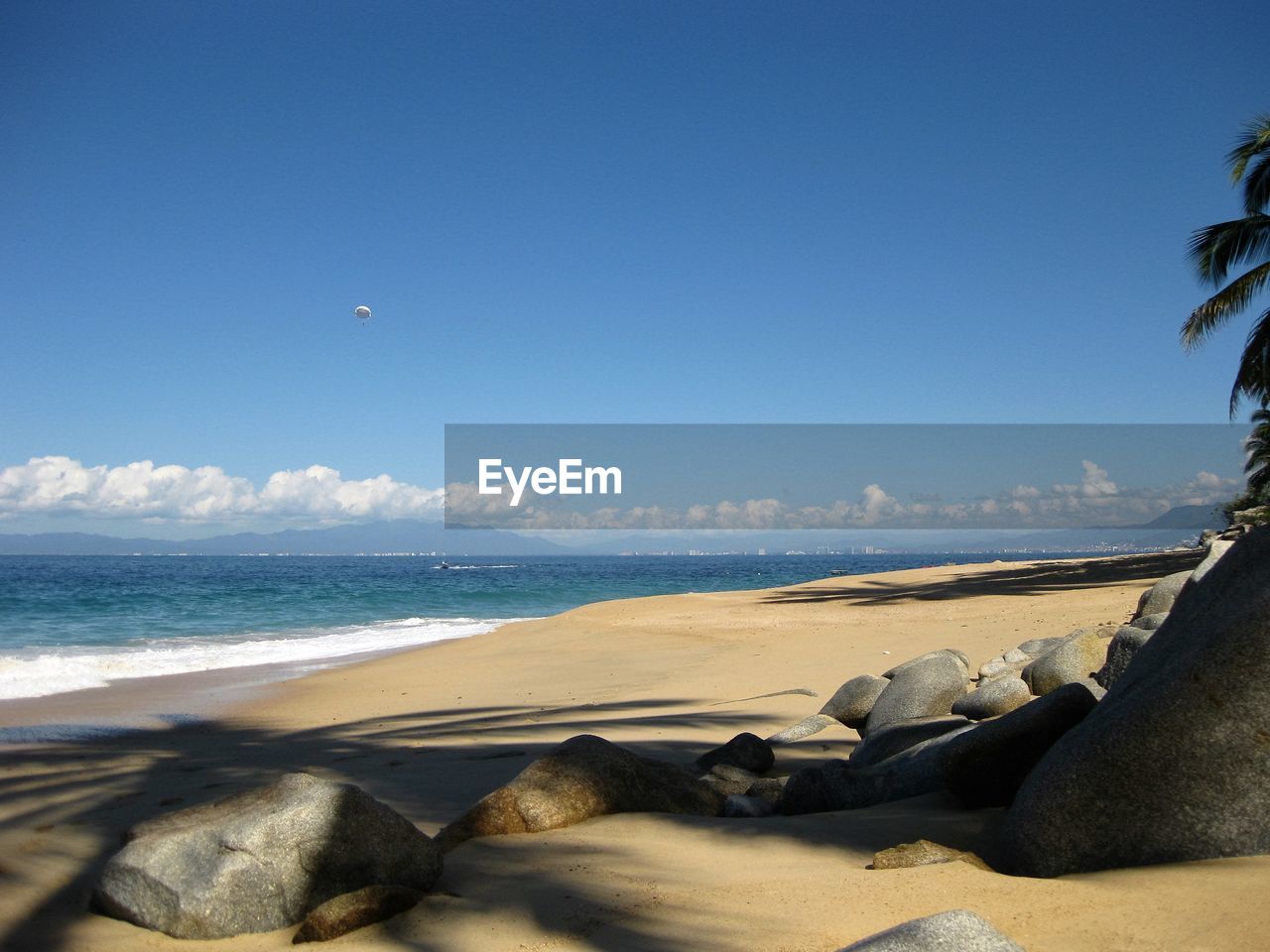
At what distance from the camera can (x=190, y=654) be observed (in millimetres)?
16922

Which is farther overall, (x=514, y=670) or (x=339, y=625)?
(x=339, y=625)

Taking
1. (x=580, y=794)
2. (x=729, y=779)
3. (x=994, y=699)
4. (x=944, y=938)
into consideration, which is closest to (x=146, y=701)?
(x=729, y=779)

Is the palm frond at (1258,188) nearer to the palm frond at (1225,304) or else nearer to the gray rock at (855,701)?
the palm frond at (1225,304)

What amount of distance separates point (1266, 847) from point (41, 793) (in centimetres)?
676

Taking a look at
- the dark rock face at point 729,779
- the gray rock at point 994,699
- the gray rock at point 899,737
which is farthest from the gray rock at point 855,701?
the dark rock face at point 729,779

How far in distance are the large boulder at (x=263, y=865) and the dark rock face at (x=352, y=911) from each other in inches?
4.1

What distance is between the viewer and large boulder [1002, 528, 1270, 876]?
300 cm

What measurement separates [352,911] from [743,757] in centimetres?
333

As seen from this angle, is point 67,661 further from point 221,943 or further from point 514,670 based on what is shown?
point 221,943

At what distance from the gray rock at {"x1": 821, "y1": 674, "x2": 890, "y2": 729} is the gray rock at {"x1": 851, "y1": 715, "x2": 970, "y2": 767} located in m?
2.17

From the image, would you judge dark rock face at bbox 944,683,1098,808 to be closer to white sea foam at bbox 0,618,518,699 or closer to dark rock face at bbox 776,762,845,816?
dark rock face at bbox 776,762,845,816

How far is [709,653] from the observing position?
1440cm

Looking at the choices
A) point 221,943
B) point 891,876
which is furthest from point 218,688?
point 891,876

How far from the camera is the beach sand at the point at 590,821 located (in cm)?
293
